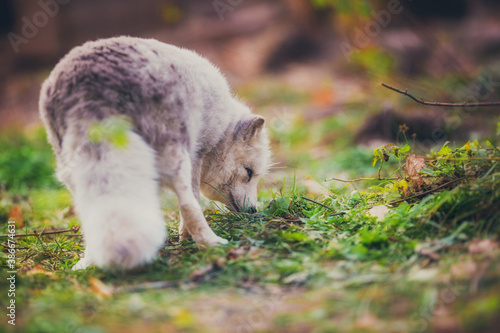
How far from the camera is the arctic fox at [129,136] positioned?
2445mm

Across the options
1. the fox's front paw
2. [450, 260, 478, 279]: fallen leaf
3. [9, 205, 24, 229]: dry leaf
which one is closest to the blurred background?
[9, 205, 24, 229]: dry leaf

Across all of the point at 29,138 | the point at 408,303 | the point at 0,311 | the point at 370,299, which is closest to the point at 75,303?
the point at 0,311

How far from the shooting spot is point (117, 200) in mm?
2494

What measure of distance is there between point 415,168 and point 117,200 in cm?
225

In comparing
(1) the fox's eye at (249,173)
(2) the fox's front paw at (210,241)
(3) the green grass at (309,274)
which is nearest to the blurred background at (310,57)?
(1) the fox's eye at (249,173)

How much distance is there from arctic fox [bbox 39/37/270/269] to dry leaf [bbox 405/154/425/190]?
5.13ft

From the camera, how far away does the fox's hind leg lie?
2992 millimetres

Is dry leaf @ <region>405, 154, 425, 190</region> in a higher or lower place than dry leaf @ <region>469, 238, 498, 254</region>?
higher

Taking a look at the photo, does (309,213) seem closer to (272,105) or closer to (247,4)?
(272,105)

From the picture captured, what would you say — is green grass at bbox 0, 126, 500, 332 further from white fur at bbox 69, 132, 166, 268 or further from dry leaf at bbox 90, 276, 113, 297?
white fur at bbox 69, 132, 166, 268

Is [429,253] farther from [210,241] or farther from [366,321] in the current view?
[210,241]

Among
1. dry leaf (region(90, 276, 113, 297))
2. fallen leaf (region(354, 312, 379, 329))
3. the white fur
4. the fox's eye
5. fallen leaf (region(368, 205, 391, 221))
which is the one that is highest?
the white fur

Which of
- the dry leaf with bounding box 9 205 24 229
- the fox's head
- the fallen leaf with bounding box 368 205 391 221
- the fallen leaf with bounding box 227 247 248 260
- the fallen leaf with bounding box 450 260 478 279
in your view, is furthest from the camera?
the dry leaf with bounding box 9 205 24 229

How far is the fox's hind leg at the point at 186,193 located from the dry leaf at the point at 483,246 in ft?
5.24
